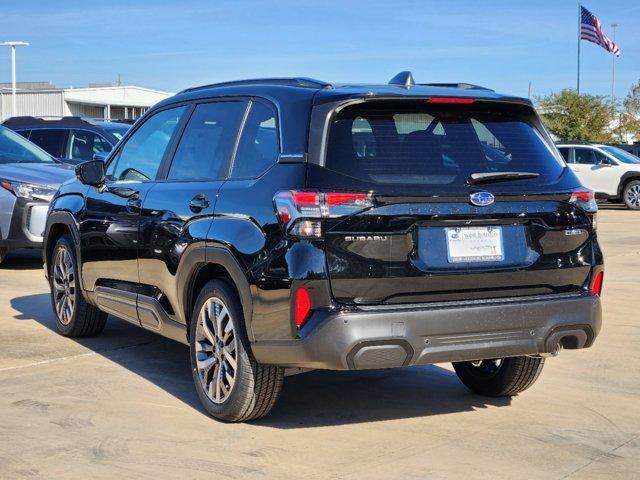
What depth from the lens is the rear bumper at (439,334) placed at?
4.76 meters

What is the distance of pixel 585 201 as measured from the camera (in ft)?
17.7

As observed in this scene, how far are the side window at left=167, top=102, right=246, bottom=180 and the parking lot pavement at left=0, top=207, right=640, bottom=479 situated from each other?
135cm

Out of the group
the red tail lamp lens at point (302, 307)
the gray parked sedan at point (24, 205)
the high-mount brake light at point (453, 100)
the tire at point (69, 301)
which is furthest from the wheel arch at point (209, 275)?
the gray parked sedan at point (24, 205)

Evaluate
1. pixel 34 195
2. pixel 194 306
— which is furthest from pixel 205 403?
pixel 34 195

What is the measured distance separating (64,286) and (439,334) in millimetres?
3900

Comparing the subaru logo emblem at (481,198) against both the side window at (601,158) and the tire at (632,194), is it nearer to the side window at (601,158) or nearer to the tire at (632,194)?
the tire at (632,194)

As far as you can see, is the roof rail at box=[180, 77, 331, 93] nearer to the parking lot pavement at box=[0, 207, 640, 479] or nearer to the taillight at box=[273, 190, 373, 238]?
the taillight at box=[273, 190, 373, 238]

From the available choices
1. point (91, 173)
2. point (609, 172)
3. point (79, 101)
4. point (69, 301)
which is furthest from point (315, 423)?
point (79, 101)

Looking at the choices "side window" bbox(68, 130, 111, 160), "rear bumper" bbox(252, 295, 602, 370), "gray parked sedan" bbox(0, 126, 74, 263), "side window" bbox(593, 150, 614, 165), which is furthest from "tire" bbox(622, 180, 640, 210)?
"rear bumper" bbox(252, 295, 602, 370)

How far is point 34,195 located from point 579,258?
7821 mm

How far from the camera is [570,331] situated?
5.27 metres

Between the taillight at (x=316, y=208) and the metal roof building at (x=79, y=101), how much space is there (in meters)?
47.4

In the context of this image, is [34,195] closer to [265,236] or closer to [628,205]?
[265,236]

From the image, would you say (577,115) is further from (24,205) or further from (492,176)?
(492,176)
